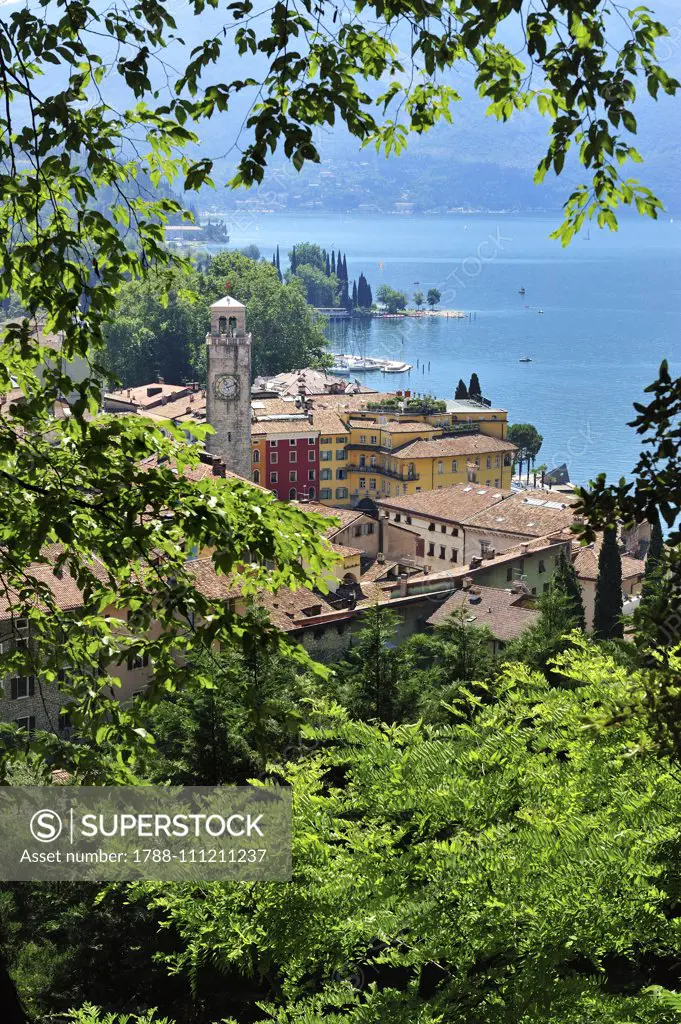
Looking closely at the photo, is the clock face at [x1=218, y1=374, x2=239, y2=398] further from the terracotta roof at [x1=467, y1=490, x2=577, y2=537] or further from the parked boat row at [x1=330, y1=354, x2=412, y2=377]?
the parked boat row at [x1=330, y1=354, x2=412, y2=377]

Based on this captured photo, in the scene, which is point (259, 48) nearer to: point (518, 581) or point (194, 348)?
point (518, 581)

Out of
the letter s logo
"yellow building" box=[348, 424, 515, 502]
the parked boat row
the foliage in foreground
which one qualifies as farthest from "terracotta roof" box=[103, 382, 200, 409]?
the foliage in foreground

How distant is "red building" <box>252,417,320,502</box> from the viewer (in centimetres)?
4941

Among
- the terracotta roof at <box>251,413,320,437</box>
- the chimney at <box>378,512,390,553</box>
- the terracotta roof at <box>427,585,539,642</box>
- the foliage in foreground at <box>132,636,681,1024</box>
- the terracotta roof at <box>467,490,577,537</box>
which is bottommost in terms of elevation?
the chimney at <box>378,512,390,553</box>

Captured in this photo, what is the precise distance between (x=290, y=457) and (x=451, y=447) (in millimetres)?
6468

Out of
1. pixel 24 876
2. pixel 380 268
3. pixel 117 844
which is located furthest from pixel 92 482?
pixel 380 268

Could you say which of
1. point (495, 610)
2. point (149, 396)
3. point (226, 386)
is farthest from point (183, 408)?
point (495, 610)

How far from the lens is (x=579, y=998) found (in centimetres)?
468

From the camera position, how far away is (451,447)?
4959 centimetres

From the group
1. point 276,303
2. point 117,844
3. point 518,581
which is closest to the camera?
point 117,844

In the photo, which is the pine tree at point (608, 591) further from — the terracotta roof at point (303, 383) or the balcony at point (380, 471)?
the terracotta roof at point (303, 383)

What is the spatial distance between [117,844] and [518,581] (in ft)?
75.4

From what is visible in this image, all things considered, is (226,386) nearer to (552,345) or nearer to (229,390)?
(229,390)

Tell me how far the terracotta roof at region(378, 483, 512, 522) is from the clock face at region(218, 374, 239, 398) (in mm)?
9468
